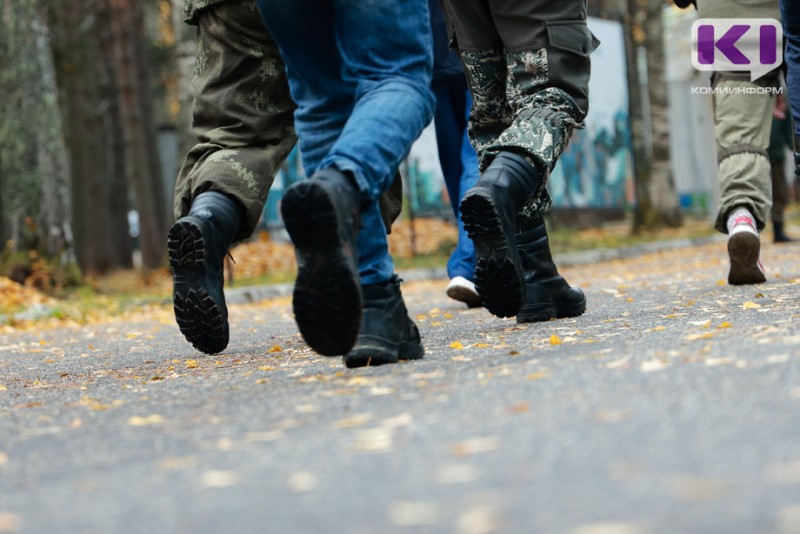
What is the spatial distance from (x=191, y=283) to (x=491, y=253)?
38.0 inches

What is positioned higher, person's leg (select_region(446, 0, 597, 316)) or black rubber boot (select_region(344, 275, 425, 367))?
person's leg (select_region(446, 0, 597, 316))

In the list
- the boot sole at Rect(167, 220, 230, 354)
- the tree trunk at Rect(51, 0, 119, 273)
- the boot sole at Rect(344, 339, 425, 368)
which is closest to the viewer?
the boot sole at Rect(344, 339, 425, 368)

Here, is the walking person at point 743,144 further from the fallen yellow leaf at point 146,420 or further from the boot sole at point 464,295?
the fallen yellow leaf at point 146,420

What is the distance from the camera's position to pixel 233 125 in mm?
4594

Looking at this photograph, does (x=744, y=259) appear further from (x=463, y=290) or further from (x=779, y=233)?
(x=779, y=233)

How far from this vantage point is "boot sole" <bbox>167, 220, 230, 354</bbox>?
13.3 ft

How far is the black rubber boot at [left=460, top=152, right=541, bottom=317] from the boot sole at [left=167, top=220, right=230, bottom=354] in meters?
0.86

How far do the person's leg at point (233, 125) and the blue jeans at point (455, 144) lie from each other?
175 cm

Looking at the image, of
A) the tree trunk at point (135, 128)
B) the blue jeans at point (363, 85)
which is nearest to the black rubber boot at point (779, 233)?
the blue jeans at point (363, 85)

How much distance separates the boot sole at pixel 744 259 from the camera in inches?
235

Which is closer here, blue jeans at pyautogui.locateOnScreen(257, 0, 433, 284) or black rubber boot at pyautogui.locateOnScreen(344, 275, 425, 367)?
blue jeans at pyautogui.locateOnScreen(257, 0, 433, 284)

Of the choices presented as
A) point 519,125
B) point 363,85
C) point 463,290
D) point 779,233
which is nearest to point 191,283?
point 363,85

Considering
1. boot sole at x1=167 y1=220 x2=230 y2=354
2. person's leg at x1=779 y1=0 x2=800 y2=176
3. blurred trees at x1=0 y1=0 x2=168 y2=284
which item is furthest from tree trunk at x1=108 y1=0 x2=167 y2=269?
boot sole at x1=167 y1=220 x2=230 y2=354

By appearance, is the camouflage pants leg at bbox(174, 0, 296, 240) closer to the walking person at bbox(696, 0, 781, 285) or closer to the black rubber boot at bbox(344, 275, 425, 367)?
the black rubber boot at bbox(344, 275, 425, 367)
